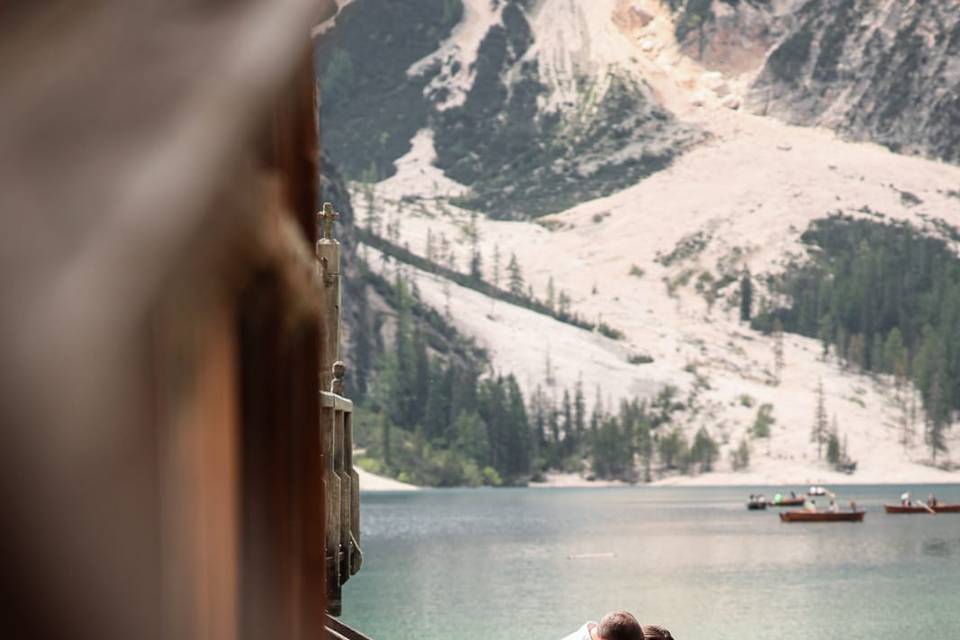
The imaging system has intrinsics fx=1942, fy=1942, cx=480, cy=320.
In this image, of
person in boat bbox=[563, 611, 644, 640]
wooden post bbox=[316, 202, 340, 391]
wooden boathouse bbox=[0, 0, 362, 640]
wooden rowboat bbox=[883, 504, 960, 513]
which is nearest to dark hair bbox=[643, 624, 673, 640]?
person in boat bbox=[563, 611, 644, 640]

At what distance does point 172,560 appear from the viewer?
2699 mm

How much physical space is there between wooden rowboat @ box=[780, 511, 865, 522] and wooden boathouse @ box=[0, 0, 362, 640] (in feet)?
565

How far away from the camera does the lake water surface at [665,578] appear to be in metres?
83.9

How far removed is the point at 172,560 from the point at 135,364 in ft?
0.91

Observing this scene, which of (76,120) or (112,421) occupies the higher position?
(76,120)

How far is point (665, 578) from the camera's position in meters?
112

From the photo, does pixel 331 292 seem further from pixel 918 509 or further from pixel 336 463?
pixel 918 509

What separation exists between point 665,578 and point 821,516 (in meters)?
65.0

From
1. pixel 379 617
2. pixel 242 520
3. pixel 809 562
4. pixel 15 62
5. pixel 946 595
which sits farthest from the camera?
pixel 809 562

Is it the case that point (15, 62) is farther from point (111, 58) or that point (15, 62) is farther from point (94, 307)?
point (94, 307)

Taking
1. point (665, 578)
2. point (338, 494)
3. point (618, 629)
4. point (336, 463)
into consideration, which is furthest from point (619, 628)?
point (665, 578)

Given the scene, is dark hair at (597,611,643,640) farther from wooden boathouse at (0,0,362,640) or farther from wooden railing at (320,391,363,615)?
wooden railing at (320,391,363,615)

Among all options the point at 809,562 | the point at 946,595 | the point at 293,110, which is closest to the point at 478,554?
the point at 809,562

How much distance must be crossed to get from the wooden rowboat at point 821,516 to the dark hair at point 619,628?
168m
